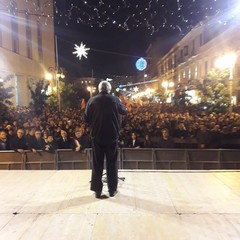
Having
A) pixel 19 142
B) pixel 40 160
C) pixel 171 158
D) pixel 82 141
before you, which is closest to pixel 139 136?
pixel 171 158

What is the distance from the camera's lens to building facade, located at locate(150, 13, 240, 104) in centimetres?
1975

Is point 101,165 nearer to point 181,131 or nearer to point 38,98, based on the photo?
point 181,131

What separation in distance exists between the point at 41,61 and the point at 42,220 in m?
24.7

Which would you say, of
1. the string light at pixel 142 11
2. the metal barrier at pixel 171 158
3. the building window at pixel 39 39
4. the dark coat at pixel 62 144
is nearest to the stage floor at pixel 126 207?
the metal barrier at pixel 171 158

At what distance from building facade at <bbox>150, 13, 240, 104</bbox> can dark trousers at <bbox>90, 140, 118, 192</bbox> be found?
464 inches

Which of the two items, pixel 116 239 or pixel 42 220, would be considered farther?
pixel 42 220

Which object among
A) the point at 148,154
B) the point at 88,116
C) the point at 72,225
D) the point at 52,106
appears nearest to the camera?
the point at 72,225

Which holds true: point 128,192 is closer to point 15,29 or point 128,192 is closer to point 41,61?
point 15,29

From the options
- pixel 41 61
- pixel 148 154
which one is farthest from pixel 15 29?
pixel 148 154

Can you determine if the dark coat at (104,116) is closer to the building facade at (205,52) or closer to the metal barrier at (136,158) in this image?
the metal barrier at (136,158)

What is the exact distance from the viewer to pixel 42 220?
3691 mm

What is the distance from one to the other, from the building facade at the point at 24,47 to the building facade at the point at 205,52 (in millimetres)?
10420

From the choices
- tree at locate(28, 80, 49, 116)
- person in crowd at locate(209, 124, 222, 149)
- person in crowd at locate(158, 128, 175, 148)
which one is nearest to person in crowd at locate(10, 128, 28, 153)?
person in crowd at locate(158, 128, 175, 148)

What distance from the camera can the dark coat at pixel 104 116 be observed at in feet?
14.6
